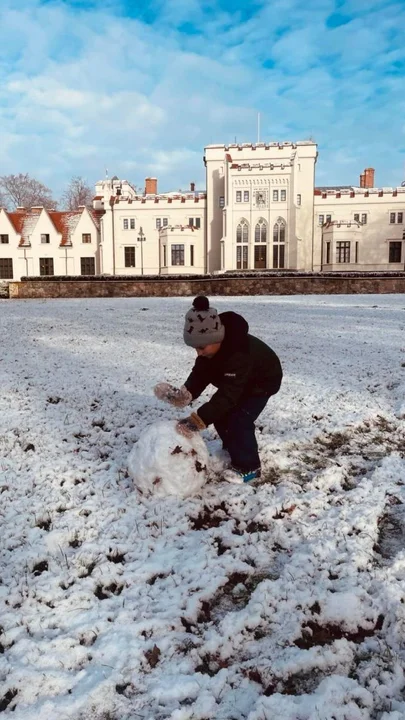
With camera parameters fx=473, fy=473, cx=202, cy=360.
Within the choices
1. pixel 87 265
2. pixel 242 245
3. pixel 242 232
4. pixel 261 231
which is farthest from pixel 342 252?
pixel 87 265

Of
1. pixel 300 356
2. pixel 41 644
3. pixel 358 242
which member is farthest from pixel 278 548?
pixel 358 242

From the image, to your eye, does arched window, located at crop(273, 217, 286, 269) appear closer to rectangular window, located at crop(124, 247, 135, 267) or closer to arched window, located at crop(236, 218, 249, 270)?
arched window, located at crop(236, 218, 249, 270)

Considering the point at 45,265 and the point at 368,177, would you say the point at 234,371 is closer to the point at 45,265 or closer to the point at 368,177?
the point at 45,265

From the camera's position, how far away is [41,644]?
6.50ft

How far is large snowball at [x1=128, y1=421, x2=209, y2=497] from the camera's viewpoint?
3.06m

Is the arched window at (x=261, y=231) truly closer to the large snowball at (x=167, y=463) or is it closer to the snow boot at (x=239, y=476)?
the snow boot at (x=239, y=476)

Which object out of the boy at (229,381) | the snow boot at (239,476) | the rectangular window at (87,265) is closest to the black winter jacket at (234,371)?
the boy at (229,381)

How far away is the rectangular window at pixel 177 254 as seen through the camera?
143 ft

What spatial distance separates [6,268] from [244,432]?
45.1 m

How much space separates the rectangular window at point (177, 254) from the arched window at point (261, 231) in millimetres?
6912

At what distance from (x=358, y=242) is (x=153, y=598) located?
4496 centimetres

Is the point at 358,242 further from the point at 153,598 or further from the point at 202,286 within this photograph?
the point at 153,598

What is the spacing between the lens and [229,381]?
3.08 metres

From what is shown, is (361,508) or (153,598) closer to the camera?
(153,598)
